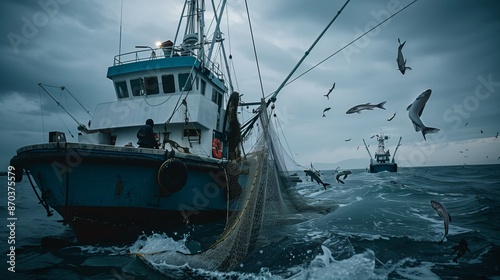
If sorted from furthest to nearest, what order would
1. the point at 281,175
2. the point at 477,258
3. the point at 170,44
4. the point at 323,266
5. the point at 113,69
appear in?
the point at 170,44, the point at 113,69, the point at 281,175, the point at 477,258, the point at 323,266

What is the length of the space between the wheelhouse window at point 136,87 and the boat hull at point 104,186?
4213 mm

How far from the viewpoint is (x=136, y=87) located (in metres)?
9.40

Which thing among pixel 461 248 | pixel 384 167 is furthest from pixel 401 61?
pixel 384 167

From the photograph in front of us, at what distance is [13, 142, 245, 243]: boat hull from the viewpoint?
17.7 feet

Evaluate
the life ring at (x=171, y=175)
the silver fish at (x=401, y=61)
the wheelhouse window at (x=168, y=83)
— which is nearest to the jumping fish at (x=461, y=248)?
the silver fish at (x=401, y=61)

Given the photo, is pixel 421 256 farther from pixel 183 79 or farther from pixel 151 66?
pixel 151 66

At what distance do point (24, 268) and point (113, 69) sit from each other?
739cm

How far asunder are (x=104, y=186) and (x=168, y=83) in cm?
497

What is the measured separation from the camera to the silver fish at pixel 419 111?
4652 millimetres

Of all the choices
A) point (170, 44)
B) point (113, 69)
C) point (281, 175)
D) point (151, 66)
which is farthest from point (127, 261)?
point (170, 44)

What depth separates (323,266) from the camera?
4.26m

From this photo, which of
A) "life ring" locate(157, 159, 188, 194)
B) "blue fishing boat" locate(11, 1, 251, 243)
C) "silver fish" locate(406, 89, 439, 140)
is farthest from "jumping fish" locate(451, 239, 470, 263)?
"life ring" locate(157, 159, 188, 194)

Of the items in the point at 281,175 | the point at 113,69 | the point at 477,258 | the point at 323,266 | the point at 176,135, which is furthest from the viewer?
the point at 113,69

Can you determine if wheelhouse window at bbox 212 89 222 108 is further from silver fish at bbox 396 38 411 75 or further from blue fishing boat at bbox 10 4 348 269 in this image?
silver fish at bbox 396 38 411 75
